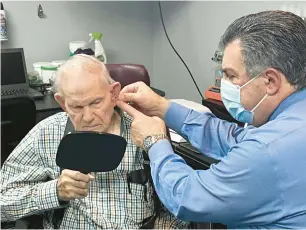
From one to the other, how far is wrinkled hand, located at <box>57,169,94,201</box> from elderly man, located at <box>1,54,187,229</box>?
0.02 meters

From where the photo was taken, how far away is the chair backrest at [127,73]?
2129 mm

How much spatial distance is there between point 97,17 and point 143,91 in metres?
1.90

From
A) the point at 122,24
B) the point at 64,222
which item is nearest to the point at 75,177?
the point at 64,222

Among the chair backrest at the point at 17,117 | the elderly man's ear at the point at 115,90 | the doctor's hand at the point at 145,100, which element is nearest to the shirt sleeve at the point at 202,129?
the doctor's hand at the point at 145,100

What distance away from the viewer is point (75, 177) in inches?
53.7

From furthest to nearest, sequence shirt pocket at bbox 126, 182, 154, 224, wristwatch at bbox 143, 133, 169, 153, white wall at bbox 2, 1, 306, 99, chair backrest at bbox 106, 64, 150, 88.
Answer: white wall at bbox 2, 1, 306, 99
chair backrest at bbox 106, 64, 150, 88
shirt pocket at bbox 126, 182, 154, 224
wristwatch at bbox 143, 133, 169, 153

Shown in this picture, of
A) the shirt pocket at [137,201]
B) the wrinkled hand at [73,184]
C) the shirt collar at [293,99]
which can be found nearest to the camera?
the shirt collar at [293,99]

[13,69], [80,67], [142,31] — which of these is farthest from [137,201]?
[142,31]

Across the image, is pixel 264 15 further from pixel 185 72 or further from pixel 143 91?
pixel 185 72

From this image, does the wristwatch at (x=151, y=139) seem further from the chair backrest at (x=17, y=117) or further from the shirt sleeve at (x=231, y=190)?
the chair backrest at (x=17, y=117)

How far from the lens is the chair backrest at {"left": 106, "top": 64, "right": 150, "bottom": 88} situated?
2.13m

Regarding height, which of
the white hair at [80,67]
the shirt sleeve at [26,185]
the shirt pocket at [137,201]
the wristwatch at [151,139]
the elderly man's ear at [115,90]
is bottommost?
the shirt pocket at [137,201]

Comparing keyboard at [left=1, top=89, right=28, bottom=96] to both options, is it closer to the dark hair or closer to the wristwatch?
the wristwatch

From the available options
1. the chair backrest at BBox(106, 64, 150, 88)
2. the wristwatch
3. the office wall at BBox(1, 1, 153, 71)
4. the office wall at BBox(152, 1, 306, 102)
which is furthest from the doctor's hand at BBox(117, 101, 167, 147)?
the office wall at BBox(1, 1, 153, 71)
